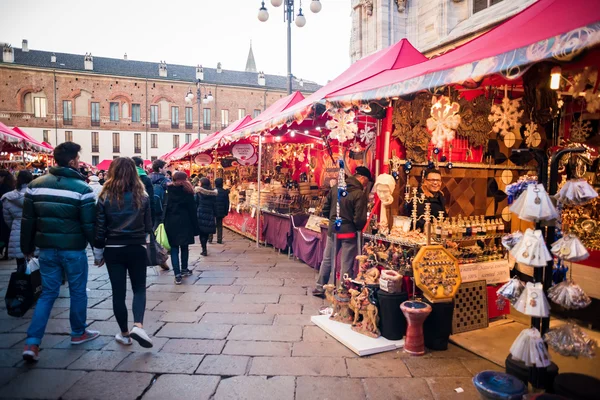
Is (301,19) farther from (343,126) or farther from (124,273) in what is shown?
(124,273)

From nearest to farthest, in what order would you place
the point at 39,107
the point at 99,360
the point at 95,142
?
the point at 99,360 → the point at 39,107 → the point at 95,142

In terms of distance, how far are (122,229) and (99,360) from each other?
1198 mm

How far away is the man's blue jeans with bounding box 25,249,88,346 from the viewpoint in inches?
139

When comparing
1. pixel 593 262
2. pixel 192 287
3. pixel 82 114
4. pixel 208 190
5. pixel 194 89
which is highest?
pixel 194 89

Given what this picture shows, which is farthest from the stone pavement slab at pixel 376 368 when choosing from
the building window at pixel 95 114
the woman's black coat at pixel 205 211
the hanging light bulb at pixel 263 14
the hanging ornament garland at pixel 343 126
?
the building window at pixel 95 114

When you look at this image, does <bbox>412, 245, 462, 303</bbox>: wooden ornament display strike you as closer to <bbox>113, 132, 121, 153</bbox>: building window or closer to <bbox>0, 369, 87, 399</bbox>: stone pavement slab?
<bbox>0, 369, 87, 399</bbox>: stone pavement slab

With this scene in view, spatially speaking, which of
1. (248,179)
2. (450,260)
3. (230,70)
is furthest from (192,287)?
(230,70)

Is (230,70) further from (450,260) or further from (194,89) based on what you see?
(450,260)

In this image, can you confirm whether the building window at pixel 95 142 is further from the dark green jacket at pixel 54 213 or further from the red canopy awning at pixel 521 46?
the red canopy awning at pixel 521 46

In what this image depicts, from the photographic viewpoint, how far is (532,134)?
466cm

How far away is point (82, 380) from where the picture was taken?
3.18 meters

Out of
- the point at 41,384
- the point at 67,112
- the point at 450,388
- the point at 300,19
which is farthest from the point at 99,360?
the point at 67,112

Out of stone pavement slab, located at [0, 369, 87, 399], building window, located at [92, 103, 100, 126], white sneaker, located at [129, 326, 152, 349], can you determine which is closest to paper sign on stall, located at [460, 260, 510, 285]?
white sneaker, located at [129, 326, 152, 349]

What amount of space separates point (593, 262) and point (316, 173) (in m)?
6.42
